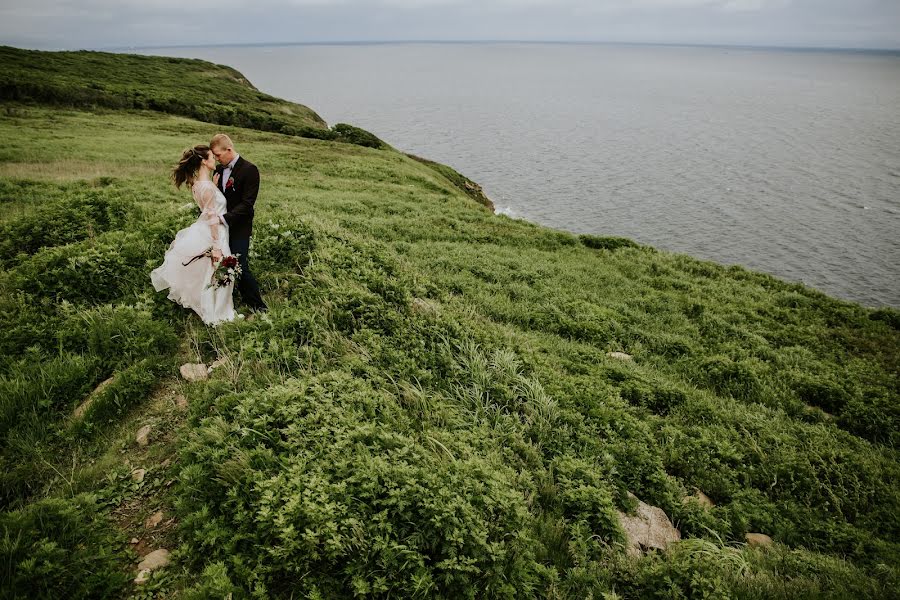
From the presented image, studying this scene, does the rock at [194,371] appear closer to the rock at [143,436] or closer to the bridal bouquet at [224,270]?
the rock at [143,436]

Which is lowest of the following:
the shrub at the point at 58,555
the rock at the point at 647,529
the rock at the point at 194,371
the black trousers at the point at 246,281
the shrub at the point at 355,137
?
the rock at the point at 647,529

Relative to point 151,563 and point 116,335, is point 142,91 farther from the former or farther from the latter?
point 151,563

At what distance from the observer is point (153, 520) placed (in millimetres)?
5281

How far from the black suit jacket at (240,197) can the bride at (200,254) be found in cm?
17

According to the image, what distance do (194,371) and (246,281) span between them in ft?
7.97

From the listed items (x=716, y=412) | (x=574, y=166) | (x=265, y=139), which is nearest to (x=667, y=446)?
(x=716, y=412)

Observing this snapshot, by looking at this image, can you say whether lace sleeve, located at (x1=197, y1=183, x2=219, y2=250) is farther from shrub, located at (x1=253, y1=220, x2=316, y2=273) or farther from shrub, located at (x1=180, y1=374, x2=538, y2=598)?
shrub, located at (x1=180, y1=374, x2=538, y2=598)

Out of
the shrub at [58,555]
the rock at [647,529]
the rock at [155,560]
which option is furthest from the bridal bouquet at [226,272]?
the rock at [647,529]

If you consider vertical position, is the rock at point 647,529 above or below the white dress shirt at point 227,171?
below

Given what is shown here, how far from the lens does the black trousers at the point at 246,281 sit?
9367 millimetres

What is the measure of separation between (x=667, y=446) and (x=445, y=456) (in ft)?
17.1

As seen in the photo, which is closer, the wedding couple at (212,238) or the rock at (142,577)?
the rock at (142,577)

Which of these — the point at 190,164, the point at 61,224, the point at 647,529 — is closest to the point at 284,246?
the point at 190,164

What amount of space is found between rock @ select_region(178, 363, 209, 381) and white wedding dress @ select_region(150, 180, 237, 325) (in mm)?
1246
